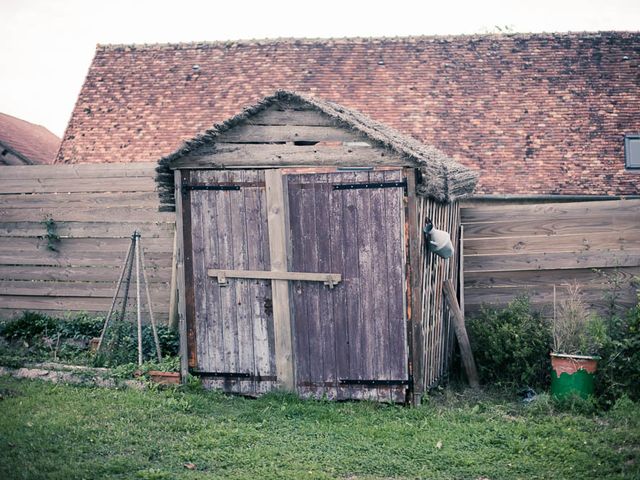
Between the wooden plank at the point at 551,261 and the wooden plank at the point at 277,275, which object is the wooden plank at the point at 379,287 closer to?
the wooden plank at the point at 277,275

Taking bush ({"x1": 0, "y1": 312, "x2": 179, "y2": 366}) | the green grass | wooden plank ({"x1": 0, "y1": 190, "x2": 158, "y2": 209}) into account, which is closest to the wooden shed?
the green grass

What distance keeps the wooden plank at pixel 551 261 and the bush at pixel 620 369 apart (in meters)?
1.26

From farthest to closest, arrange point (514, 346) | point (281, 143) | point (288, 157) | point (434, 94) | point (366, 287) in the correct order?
point (434, 94), point (514, 346), point (281, 143), point (288, 157), point (366, 287)

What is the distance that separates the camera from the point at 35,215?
11.4 metres

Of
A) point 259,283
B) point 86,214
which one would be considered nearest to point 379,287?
point 259,283

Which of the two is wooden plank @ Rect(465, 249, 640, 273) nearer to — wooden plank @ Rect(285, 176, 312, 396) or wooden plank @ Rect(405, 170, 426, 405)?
wooden plank @ Rect(405, 170, 426, 405)

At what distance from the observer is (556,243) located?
9.62 m

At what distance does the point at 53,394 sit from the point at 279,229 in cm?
313

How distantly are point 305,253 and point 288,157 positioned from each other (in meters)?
1.11

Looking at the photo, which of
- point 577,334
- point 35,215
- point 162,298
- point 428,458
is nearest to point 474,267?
point 577,334

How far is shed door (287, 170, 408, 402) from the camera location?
26.3ft

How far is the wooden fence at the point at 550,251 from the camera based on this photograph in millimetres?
9398

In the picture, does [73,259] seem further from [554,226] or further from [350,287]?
[554,226]

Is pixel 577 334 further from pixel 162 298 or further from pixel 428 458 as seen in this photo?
pixel 162 298
